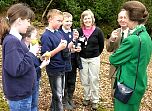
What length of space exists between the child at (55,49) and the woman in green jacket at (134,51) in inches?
39.0

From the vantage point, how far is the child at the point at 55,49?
4723mm

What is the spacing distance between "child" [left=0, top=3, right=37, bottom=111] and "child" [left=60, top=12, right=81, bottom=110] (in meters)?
1.58

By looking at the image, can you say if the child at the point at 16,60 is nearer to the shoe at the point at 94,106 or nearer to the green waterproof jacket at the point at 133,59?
the green waterproof jacket at the point at 133,59

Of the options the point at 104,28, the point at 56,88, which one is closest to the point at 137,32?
the point at 56,88

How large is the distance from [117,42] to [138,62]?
4.22ft

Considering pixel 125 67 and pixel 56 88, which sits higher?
pixel 125 67

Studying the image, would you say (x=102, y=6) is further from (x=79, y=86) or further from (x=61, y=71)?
(x=61, y=71)

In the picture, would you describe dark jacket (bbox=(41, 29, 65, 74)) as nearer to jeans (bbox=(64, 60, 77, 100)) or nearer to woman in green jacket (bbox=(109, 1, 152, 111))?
jeans (bbox=(64, 60, 77, 100))

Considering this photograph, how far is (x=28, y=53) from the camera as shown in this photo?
11.6 ft

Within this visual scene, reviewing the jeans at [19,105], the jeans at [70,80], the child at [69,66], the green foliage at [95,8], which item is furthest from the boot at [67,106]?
the green foliage at [95,8]

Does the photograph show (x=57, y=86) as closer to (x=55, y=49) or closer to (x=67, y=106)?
(x=55, y=49)

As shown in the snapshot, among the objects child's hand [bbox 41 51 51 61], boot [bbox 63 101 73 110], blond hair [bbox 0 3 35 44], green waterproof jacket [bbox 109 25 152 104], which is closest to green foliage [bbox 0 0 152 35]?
boot [bbox 63 101 73 110]

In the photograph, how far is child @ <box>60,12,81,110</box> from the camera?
207 inches

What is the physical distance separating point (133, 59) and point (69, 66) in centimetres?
152
